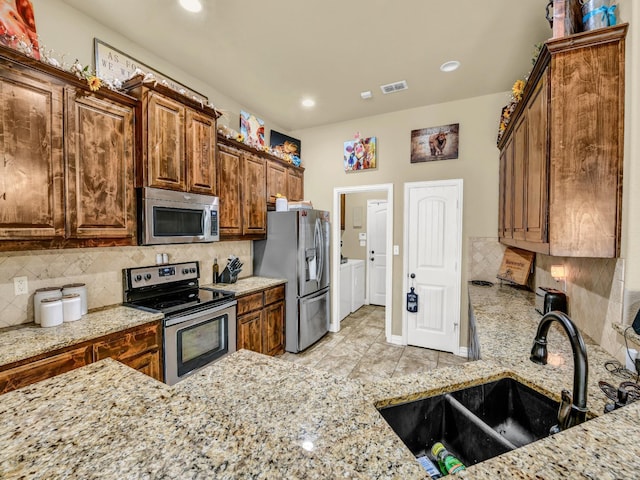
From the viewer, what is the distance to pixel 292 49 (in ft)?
8.05

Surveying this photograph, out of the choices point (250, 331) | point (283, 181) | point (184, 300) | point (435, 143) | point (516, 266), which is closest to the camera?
point (184, 300)

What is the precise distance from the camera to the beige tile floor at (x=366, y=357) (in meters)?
3.06

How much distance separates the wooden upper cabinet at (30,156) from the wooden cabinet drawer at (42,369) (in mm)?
711

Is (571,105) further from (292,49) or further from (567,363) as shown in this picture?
(292,49)

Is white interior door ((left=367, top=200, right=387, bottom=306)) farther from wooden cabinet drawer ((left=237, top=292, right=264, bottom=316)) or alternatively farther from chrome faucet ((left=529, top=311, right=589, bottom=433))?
chrome faucet ((left=529, top=311, right=589, bottom=433))

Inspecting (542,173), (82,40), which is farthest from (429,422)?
(82,40)

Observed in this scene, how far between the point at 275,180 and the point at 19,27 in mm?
2406

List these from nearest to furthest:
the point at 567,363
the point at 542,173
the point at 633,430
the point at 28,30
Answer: the point at 633,430 → the point at 567,363 → the point at 542,173 → the point at 28,30

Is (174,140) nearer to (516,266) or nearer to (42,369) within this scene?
(42,369)

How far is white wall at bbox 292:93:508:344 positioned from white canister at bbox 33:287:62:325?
3.09 metres

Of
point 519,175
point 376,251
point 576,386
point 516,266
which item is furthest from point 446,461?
point 376,251

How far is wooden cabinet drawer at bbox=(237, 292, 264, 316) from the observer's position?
9.17 ft

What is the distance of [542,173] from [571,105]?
1.12 ft

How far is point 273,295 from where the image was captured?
3248 mm
